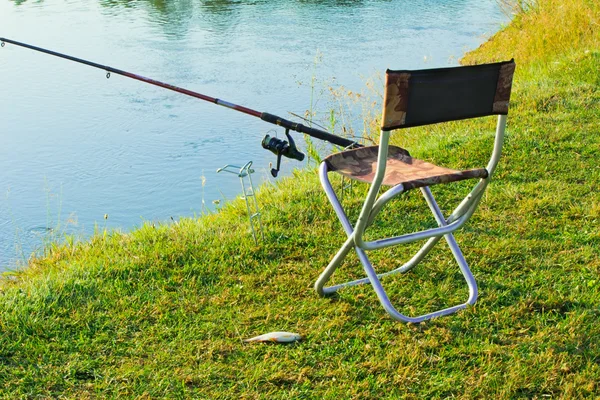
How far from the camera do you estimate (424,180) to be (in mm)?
2324

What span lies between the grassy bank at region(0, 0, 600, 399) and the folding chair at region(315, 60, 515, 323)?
7.3 inches

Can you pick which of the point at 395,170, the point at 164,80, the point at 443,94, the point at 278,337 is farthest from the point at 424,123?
the point at 164,80

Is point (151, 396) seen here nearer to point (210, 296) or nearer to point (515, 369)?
point (210, 296)

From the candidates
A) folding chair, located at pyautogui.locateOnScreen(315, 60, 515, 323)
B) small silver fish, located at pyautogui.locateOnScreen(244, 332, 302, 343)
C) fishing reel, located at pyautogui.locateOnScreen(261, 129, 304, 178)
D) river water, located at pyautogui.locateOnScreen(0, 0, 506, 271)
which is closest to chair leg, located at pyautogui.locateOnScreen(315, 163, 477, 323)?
folding chair, located at pyautogui.locateOnScreen(315, 60, 515, 323)

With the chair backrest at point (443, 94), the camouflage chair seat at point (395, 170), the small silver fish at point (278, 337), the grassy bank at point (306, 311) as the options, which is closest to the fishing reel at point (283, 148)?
the camouflage chair seat at point (395, 170)

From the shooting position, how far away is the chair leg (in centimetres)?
257

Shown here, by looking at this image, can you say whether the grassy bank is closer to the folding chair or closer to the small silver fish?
the small silver fish

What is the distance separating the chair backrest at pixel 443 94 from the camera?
215cm

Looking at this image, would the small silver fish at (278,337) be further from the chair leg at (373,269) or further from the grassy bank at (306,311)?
the chair leg at (373,269)

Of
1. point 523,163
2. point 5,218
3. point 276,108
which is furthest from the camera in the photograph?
point 276,108

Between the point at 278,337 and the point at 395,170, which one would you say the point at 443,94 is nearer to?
the point at 395,170

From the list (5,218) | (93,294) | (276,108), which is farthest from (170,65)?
(93,294)

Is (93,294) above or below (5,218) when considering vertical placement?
above

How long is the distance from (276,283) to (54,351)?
91 centimetres
